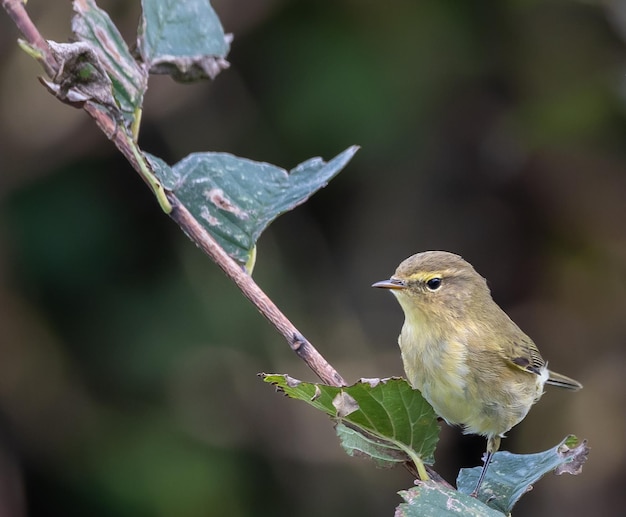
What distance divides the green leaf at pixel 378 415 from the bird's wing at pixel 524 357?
1.04 meters

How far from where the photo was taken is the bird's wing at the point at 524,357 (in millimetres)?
2673

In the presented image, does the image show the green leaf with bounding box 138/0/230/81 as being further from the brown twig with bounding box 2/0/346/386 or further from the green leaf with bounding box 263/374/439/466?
the green leaf with bounding box 263/374/439/466

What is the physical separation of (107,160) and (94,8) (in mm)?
3096

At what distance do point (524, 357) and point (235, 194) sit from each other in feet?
4.32

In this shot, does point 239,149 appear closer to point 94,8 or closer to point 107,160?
point 107,160

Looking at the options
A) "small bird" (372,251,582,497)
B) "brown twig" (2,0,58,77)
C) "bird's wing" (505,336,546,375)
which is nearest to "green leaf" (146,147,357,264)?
"brown twig" (2,0,58,77)

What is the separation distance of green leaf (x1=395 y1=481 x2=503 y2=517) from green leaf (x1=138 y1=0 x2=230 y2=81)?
1.05 m

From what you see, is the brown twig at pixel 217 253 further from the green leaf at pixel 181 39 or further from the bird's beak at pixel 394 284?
the bird's beak at pixel 394 284

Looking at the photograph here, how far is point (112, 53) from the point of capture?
175cm

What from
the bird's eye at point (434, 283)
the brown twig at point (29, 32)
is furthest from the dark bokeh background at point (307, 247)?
the brown twig at point (29, 32)

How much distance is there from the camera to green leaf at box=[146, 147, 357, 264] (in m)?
1.86

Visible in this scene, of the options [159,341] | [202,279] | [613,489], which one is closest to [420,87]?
[202,279]

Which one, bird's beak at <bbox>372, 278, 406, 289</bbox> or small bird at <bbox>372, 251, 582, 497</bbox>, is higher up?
bird's beak at <bbox>372, 278, 406, 289</bbox>

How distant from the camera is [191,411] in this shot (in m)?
4.43
